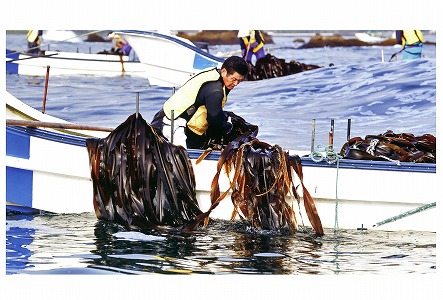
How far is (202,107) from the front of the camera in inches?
326

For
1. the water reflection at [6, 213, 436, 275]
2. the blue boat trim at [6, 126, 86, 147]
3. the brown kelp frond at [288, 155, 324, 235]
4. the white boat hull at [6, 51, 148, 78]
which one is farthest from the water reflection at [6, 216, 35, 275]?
the white boat hull at [6, 51, 148, 78]

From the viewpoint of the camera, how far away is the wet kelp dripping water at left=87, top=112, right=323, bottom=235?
25.5ft

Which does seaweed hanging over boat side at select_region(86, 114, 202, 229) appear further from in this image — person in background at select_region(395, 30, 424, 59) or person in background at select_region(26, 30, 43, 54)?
person in background at select_region(26, 30, 43, 54)

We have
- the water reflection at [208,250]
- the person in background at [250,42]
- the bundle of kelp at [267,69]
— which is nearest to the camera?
the water reflection at [208,250]

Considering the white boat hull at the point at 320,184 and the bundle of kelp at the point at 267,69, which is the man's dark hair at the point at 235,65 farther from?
the bundle of kelp at the point at 267,69

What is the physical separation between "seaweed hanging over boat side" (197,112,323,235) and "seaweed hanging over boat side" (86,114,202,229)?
21 cm

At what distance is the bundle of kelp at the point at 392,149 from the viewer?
7.93 metres

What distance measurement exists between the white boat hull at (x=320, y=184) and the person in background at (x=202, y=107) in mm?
430

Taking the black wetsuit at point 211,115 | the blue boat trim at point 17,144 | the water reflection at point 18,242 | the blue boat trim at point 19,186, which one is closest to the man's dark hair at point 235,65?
the black wetsuit at point 211,115

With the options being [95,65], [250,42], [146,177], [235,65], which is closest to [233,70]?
[235,65]

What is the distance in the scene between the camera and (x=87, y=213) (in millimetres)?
8438

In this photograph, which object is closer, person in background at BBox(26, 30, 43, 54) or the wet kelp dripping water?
the wet kelp dripping water

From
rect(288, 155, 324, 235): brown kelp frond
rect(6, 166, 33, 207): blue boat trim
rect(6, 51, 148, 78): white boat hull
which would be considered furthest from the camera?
rect(6, 51, 148, 78): white boat hull
